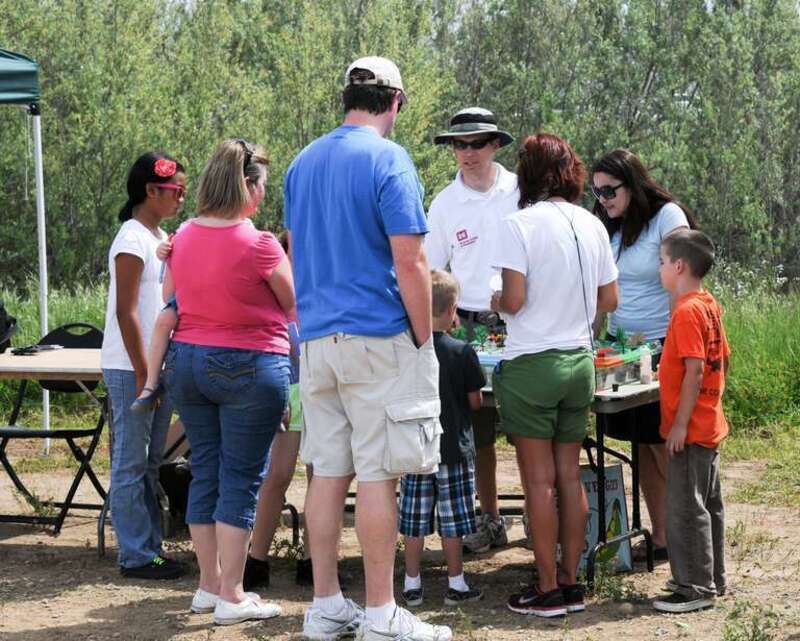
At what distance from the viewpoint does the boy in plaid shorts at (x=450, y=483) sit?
4883 millimetres

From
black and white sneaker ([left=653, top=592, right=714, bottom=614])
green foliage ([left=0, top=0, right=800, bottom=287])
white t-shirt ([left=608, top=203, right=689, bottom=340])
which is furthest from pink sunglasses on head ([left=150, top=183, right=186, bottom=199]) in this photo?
green foliage ([left=0, top=0, right=800, bottom=287])

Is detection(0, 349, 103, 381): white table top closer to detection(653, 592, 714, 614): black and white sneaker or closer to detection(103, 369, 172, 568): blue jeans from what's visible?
detection(103, 369, 172, 568): blue jeans

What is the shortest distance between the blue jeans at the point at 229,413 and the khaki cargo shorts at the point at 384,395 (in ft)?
1.38

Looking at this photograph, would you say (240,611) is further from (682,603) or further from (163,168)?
(163,168)

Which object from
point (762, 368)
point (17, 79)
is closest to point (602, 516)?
point (17, 79)

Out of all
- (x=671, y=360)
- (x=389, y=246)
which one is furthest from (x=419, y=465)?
(x=671, y=360)

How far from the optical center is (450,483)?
4.95m

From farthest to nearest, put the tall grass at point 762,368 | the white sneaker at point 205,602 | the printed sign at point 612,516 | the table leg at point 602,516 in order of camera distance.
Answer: the tall grass at point 762,368 → the printed sign at point 612,516 → the table leg at point 602,516 → the white sneaker at point 205,602

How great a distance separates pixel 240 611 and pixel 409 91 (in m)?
15.8

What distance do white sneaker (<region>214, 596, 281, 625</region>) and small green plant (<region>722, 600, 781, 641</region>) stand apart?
1.59 m

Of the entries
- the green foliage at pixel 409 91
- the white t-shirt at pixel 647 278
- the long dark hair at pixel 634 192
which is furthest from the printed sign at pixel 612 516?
the green foliage at pixel 409 91

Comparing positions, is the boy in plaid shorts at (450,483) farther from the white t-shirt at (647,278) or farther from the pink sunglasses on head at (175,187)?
the pink sunglasses on head at (175,187)

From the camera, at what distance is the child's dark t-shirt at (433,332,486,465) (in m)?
4.88

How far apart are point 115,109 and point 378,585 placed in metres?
14.2
